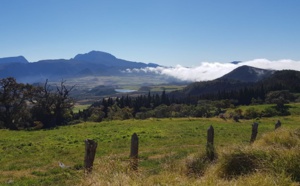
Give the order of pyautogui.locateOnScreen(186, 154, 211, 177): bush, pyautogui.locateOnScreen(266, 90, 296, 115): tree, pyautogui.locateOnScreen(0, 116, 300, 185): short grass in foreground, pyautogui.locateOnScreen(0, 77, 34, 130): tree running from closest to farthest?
pyautogui.locateOnScreen(0, 116, 300, 185): short grass in foreground, pyautogui.locateOnScreen(186, 154, 211, 177): bush, pyautogui.locateOnScreen(0, 77, 34, 130): tree, pyautogui.locateOnScreen(266, 90, 296, 115): tree

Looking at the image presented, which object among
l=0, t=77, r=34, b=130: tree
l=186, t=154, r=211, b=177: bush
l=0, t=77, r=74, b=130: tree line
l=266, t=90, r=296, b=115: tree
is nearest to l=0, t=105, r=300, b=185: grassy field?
l=186, t=154, r=211, b=177: bush

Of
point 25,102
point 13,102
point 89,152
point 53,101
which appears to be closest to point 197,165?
point 89,152

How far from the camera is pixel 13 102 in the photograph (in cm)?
5556

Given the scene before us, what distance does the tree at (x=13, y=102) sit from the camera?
5412 centimetres

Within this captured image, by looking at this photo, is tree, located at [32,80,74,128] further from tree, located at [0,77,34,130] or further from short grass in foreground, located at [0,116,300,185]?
short grass in foreground, located at [0,116,300,185]

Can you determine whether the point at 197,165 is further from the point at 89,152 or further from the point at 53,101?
the point at 53,101

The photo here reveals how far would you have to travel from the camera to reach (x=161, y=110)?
312ft

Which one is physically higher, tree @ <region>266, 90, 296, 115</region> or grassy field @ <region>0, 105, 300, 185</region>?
grassy field @ <region>0, 105, 300, 185</region>

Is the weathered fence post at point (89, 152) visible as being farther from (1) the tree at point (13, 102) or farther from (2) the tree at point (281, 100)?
(2) the tree at point (281, 100)

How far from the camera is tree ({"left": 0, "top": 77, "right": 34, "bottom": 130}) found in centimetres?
5412

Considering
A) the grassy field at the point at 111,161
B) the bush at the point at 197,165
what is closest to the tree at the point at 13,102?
the grassy field at the point at 111,161

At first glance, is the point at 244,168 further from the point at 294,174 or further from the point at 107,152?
the point at 107,152

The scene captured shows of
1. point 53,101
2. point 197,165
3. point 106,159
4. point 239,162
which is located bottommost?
point 53,101

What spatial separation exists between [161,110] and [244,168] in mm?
85585
